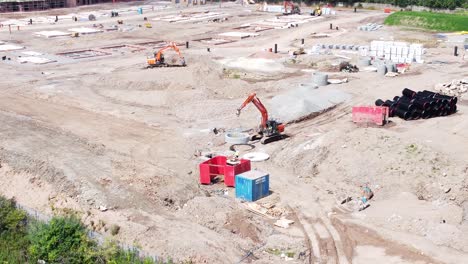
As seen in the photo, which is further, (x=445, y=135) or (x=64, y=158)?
(x=445, y=135)

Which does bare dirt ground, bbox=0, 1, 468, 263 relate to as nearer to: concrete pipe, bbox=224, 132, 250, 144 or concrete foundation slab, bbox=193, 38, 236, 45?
concrete pipe, bbox=224, 132, 250, 144

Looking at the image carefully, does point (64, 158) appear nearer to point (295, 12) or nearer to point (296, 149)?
point (296, 149)

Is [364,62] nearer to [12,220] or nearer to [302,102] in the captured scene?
[302,102]

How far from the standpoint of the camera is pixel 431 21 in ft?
239

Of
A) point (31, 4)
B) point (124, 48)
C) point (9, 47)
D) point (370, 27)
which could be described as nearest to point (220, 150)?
point (124, 48)

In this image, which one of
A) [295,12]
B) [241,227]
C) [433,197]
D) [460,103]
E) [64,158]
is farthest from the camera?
[295,12]

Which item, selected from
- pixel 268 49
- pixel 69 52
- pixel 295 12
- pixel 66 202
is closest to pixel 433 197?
pixel 66 202

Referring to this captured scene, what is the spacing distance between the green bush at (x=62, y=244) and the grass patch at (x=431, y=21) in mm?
61711

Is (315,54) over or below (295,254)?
over

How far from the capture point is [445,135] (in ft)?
95.5

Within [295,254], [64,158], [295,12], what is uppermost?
[295,12]

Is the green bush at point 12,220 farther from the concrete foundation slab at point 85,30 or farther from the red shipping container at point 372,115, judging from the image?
the concrete foundation slab at point 85,30

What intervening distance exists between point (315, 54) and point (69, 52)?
962 inches

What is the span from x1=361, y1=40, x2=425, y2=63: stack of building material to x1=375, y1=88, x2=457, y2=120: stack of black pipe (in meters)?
17.2
